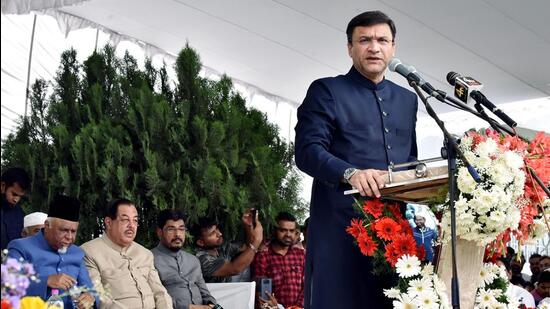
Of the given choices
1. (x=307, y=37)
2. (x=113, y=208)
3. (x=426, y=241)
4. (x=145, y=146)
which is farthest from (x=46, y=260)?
(x=307, y=37)

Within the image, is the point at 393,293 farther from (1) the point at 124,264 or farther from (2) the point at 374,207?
(1) the point at 124,264

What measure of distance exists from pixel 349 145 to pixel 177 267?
3.72m

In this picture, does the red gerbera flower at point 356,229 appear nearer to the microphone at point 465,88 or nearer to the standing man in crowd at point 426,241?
the standing man in crowd at point 426,241

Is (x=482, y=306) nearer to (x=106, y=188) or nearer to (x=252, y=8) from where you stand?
(x=106, y=188)

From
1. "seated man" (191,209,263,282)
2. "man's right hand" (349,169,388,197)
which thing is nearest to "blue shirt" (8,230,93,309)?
"seated man" (191,209,263,282)

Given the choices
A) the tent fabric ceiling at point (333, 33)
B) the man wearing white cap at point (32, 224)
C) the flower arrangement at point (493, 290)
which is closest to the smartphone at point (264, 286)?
the man wearing white cap at point (32, 224)

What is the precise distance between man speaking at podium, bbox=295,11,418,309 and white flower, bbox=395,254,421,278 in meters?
0.19

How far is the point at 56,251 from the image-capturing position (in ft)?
17.0

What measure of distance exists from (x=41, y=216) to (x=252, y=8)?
12.8 feet

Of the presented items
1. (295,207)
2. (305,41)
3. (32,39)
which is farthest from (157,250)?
(305,41)

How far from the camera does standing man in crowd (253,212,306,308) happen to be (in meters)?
7.36

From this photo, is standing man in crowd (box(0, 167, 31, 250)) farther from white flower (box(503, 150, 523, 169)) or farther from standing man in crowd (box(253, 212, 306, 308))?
white flower (box(503, 150, 523, 169))

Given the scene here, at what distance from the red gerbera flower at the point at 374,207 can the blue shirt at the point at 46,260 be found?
251 centimetres

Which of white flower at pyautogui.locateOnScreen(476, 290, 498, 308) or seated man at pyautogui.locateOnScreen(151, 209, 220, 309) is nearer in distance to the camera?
white flower at pyautogui.locateOnScreen(476, 290, 498, 308)
